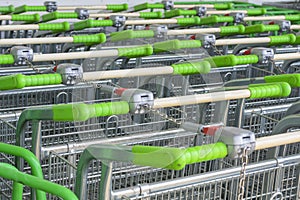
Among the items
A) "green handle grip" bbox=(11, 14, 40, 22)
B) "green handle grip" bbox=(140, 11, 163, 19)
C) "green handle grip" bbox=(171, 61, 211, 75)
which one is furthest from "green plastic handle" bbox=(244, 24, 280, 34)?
"green handle grip" bbox=(171, 61, 211, 75)

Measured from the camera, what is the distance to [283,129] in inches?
93.3

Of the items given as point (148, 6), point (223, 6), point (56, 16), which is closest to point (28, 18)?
point (56, 16)

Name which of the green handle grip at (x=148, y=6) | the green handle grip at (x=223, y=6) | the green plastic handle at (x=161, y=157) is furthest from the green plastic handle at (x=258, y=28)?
the green plastic handle at (x=161, y=157)

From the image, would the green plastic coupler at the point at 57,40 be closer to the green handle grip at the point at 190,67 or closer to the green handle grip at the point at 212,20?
the green handle grip at the point at 190,67

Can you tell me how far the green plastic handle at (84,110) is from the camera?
6.59 ft

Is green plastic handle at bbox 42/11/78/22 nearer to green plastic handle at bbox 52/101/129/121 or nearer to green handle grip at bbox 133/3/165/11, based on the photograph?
green handle grip at bbox 133/3/165/11

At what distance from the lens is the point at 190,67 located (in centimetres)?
279

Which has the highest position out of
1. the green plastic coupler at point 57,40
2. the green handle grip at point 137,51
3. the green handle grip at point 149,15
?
the green handle grip at point 137,51

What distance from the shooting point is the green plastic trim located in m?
1.62

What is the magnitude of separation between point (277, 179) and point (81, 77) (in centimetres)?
94

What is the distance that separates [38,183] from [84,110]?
0.42 metres

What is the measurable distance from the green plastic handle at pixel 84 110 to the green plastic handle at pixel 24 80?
17.9 inches

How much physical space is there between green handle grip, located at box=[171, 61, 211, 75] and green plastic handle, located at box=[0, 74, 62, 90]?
52 centimetres

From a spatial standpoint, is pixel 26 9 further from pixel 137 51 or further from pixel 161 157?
pixel 161 157
